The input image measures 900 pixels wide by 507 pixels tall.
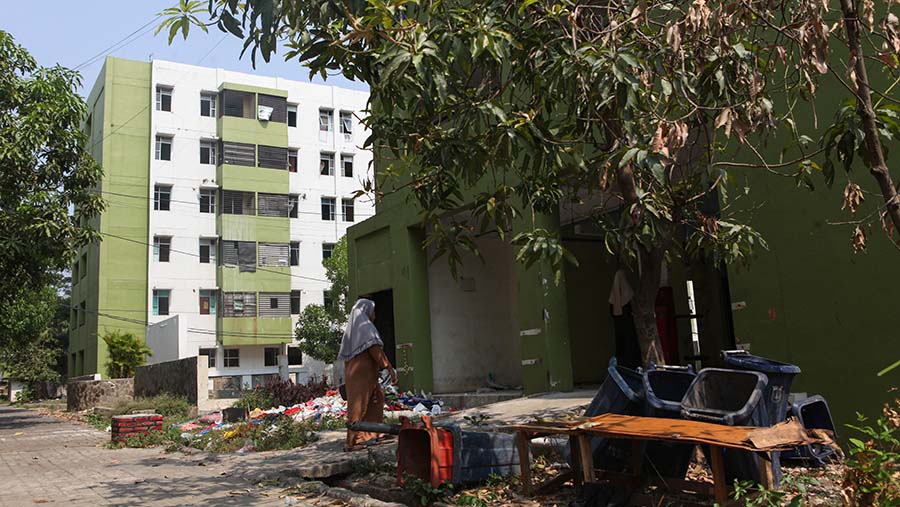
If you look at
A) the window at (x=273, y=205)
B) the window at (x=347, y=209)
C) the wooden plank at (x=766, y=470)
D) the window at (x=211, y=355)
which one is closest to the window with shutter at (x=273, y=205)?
the window at (x=273, y=205)

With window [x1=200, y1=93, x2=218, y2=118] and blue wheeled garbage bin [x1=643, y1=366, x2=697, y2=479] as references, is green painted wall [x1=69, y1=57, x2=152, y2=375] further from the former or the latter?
blue wheeled garbage bin [x1=643, y1=366, x2=697, y2=479]

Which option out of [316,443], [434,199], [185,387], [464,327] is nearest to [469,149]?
[434,199]

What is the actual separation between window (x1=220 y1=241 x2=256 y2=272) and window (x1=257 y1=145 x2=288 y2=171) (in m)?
4.48

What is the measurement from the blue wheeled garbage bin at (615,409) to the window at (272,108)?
37341 mm

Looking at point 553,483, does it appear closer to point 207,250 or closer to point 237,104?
point 207,250

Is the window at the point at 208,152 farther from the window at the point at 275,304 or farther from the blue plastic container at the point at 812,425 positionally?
the blue plastic container at the point at 812,425

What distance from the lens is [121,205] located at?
3662 centimetres

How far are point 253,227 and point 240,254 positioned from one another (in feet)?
5.24

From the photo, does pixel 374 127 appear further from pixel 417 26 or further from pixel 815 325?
pixel 815 325

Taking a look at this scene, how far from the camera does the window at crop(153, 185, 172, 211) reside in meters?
37.5

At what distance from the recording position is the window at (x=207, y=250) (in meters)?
38.5

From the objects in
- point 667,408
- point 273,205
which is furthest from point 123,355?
point 667,408

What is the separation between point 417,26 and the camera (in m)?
5.45

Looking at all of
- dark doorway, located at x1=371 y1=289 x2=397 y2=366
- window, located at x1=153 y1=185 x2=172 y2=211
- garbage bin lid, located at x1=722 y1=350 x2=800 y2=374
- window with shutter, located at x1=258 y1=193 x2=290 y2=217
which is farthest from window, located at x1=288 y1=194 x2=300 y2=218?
garbage bin lid, located at x1=722 y1=350 x2=800 y2=374
